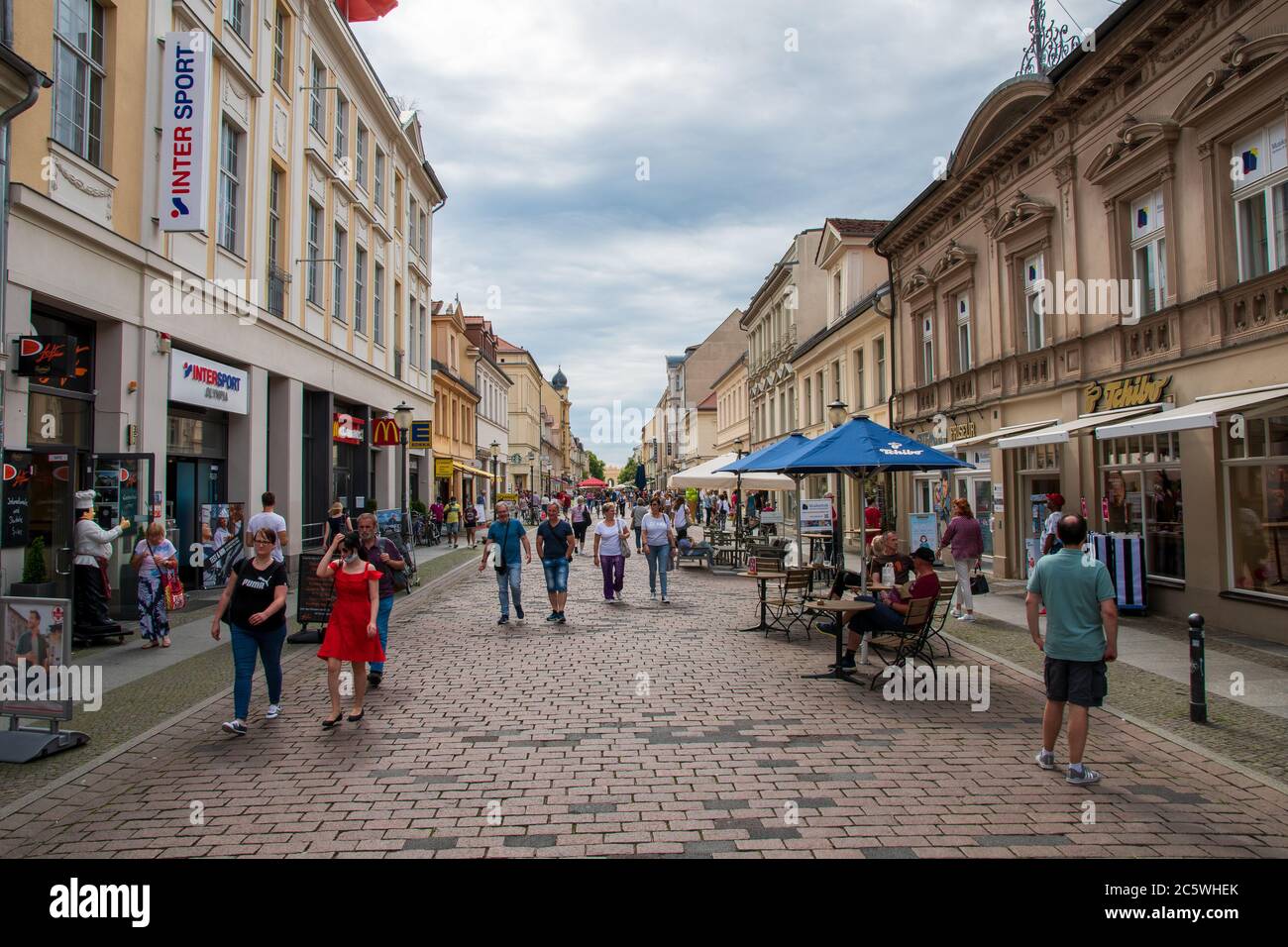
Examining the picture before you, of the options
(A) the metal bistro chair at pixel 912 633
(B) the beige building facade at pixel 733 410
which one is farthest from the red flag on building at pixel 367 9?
(B) the beige building facade at pixel 733 410

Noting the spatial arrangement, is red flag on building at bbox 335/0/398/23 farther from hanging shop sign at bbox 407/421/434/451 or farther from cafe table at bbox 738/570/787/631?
cafe table at bbox 738/570/787/631

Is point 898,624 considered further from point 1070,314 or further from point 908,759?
point 1070,314

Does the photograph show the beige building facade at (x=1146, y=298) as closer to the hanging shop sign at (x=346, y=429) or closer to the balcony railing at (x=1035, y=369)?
the balcony railing at (x=1035, y=369)

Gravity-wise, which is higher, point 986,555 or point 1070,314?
point 1070,314

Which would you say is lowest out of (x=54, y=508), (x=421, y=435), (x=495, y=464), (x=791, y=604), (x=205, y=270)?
(x=791, y=604)

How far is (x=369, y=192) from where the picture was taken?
82.8 feet

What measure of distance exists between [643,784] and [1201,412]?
8.29 m

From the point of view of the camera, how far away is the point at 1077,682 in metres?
5.39

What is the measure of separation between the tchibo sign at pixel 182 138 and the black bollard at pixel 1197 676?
1348 centimetres

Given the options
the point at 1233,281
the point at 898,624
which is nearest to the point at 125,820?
the point at 898,624

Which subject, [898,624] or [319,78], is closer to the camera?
[898,624]

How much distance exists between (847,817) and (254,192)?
55.7 feet

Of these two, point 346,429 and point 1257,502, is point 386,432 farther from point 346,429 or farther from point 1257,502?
point 1257,502
